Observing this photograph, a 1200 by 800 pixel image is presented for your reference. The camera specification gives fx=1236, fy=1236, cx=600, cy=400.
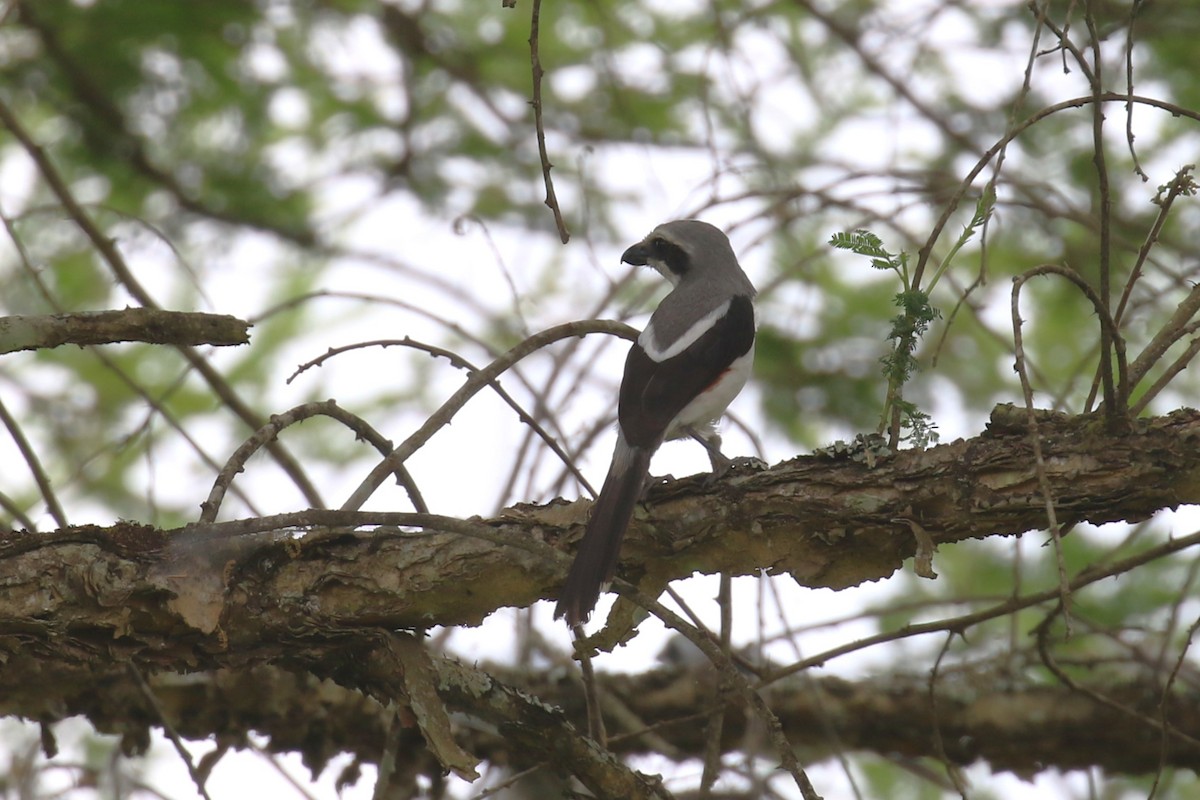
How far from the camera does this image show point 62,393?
723 centimetres

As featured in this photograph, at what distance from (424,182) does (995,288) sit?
10.9ft

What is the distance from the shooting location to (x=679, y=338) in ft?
15.0

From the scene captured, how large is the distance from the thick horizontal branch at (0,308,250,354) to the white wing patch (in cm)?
168

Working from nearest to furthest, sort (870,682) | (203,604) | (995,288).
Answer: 1. (203,604)
2. (870,682)
3. (995,288)

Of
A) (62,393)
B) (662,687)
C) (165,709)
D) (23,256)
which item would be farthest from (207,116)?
(662,687)

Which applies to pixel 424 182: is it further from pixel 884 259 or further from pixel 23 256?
pixel 884 259

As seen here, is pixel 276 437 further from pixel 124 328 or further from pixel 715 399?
pixel 715 399

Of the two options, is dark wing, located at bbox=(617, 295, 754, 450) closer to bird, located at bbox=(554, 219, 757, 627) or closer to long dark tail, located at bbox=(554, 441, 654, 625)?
bird, located at bbox=(554, 219, 757, 627)

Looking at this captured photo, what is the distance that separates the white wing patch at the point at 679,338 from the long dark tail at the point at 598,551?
3.32 feet

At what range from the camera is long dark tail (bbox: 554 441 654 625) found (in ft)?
10.7

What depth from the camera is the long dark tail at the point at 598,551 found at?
3250mm

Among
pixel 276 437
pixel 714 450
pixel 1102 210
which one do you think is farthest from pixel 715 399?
pixel 1102 210

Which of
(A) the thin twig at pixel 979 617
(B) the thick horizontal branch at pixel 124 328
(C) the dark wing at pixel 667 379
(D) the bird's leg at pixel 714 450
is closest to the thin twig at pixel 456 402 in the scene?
(C) the dark wing at pixel 667 379

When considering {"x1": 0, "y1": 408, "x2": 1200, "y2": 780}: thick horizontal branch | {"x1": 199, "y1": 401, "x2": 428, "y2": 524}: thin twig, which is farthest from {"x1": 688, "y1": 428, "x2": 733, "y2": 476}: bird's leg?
{"x1": 199, "y1": 401, "x2": 428, "y2": 524}: thin twig
